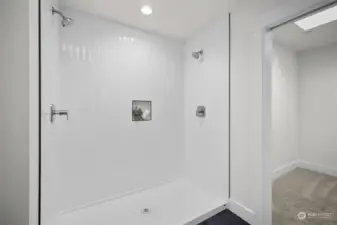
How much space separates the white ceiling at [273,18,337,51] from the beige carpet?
4.89 feet

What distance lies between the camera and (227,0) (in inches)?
63.8

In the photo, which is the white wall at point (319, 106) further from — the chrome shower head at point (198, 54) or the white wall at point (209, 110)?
the chrome shower head at point (198, 54)

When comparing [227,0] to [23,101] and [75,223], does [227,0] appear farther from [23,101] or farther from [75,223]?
[75,223]

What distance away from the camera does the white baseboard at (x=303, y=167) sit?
70.9 inches

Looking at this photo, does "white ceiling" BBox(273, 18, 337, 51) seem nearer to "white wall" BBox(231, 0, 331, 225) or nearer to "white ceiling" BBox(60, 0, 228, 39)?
"white wall" BBox(231, 0, 331, 225)

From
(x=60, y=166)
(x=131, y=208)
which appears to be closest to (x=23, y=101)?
(x=60, y=166)

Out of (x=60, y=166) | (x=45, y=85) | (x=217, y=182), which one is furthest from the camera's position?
(x=217, y=182)

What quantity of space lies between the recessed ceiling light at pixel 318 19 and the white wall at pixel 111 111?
152 centimetres

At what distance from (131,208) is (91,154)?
0.78 m

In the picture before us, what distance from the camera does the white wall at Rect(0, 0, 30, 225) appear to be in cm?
103

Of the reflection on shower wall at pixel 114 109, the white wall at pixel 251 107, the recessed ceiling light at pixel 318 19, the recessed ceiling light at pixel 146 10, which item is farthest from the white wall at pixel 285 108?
the recessed ceiling light at pixel 146 10

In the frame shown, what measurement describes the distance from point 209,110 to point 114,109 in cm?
125

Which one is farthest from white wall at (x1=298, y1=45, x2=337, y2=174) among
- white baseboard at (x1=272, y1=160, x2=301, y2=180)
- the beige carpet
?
the beige carpet

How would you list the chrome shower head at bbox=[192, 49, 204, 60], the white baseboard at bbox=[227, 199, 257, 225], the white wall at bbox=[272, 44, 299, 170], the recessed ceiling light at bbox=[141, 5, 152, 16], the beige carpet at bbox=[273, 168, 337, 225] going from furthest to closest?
1. the chrome shower head at bbox=[192, 49, 204, 60]
2. the white wall at bbox=[272, 44, 299, 170]
3. the recessed ceiling light at bbox=[141, 5, 152, 16]
4. the white baseboard at bbox=[227, 199, 257, 225]
5. the beige carpet at bbox=[273, 168, 337, 225]
